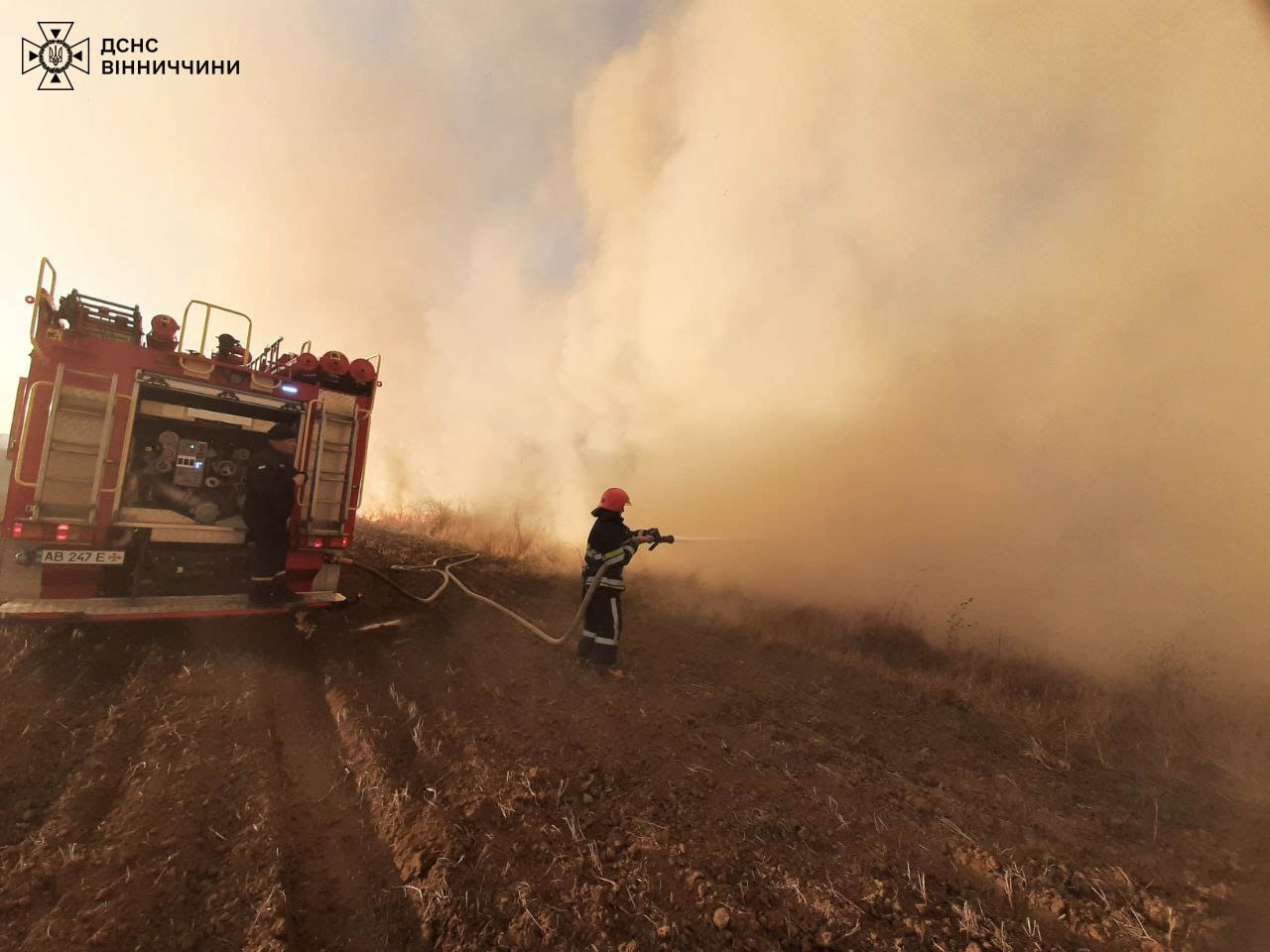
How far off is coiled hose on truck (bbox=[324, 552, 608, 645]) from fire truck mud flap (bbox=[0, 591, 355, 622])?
0.63 m

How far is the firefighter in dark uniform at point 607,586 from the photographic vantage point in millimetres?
4895

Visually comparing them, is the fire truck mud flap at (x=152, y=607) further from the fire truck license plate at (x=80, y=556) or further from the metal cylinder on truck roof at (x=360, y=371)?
the metal cylinder on truck roof at (x=360, y=371)

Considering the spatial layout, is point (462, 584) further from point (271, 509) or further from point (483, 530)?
point (483, 530)

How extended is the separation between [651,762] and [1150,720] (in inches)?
193

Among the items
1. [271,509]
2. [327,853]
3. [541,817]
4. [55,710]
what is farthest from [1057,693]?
[55,710]

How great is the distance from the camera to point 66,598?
4547mm

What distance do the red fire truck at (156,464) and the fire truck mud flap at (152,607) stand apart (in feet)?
0.05

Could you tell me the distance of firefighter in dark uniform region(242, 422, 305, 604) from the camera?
5.18m

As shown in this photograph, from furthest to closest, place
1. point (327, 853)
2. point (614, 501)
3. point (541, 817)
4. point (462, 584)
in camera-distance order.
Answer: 1. point (462, 584)
2. point (614, 501)
3. point (541, 817)
4. point (327, 853)

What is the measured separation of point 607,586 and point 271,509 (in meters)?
3.44

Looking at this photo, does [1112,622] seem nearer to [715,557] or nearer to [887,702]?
[887,702]

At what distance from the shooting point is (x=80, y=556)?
14.8ft

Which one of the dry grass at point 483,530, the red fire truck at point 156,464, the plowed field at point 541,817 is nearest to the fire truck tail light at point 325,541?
the red fire truck at point 156,464

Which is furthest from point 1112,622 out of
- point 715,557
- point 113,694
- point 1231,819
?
point 113,694
